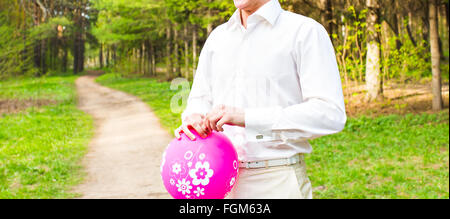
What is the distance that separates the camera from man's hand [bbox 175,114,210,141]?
1.71 m

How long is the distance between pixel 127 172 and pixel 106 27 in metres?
21.4

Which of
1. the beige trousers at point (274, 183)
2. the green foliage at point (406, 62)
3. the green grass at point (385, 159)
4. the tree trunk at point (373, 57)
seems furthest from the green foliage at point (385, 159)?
the beige trousers at point (274, 183)

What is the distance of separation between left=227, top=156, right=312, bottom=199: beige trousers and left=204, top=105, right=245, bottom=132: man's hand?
0.26m

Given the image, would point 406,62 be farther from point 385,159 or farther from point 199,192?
point 199,192

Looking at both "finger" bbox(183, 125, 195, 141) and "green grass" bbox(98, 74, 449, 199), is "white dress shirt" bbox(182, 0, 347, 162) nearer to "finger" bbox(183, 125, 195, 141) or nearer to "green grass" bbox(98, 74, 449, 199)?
"finger" bbox(183, 125, 195, 141)

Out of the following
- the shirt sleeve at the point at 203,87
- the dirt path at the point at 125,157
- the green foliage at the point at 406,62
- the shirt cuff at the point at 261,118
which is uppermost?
the shirt sleeve at the point at 203,87

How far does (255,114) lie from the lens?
1.64 meters

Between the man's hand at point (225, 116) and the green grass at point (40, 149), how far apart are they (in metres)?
5.66

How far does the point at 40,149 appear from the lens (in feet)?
32.8

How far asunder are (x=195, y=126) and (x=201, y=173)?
0.16 metres

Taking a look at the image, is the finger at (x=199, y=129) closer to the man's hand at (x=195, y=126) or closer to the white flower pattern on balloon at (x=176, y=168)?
the man's hand at (x=195, y=126)

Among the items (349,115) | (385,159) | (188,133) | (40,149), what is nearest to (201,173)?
(188,133)

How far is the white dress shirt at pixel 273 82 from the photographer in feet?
5.32

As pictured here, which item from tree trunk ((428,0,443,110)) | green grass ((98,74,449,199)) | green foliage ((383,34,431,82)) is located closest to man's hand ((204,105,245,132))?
green grass ((98,74,449,199))
